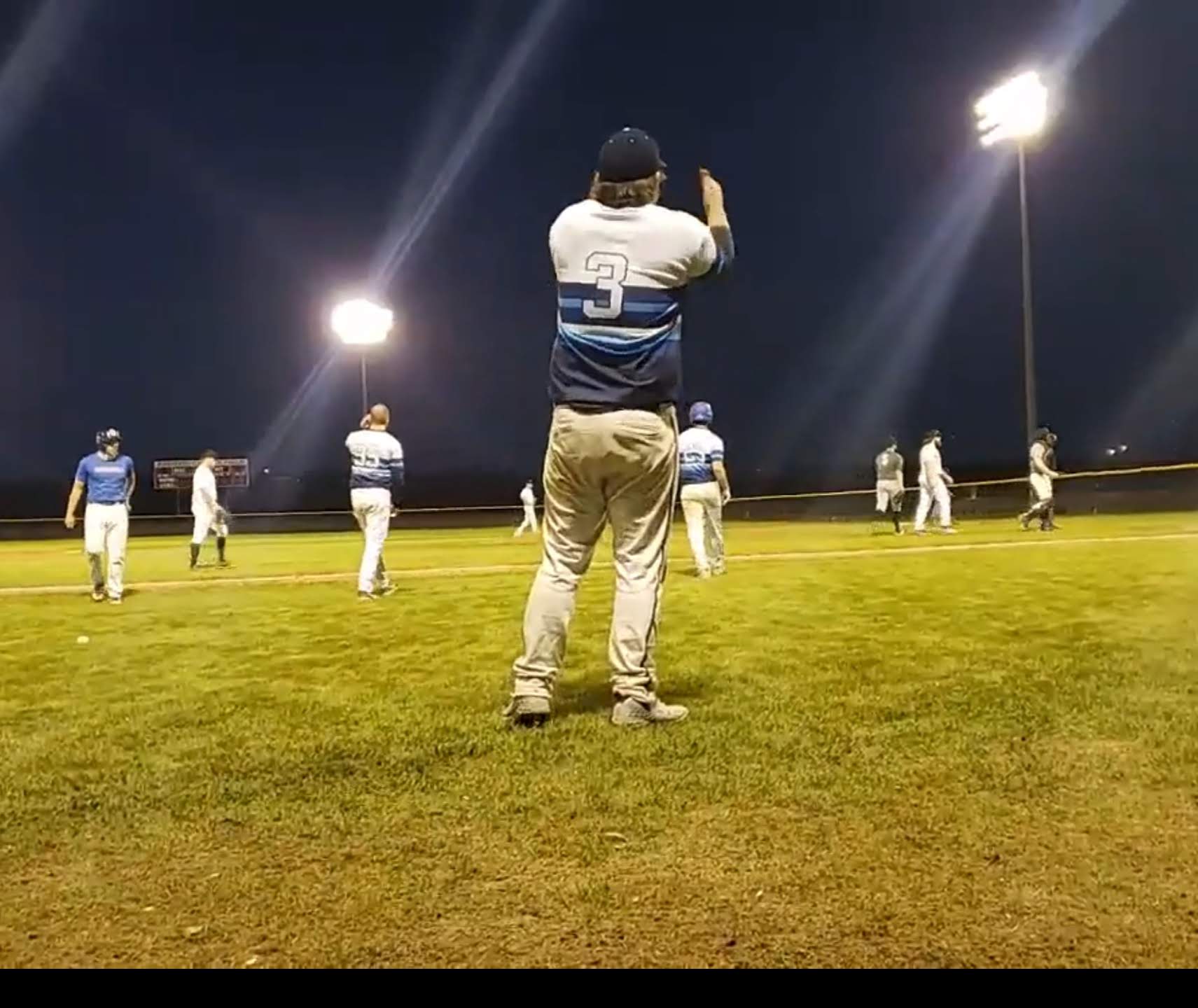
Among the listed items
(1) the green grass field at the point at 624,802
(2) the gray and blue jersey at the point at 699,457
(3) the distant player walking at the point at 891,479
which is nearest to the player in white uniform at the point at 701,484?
(2) the gray and blue jersey at the point at 699,457

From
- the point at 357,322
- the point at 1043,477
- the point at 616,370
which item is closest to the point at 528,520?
the point at 1043,477

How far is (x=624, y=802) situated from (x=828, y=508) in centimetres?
4253

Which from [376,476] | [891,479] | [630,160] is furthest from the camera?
[891,479]

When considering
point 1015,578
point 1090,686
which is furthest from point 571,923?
point 1015,578

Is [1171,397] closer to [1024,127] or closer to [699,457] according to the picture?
[1024,127]

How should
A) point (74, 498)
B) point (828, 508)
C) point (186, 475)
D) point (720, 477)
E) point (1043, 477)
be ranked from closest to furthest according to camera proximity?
point (74, 498)
point (720, 477)
point (1043, 477)
point (828, 508)
point (186, 475)

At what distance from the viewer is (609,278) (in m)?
4.42

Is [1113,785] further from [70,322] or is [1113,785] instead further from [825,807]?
[70,322]

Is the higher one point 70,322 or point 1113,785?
point 70,322

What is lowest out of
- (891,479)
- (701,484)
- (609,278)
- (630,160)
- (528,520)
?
(528,520)

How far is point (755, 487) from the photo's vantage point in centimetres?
5544

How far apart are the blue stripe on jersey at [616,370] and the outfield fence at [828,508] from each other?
81.1 feet

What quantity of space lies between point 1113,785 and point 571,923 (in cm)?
196

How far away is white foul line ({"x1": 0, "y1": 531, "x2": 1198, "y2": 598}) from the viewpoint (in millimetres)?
14117
